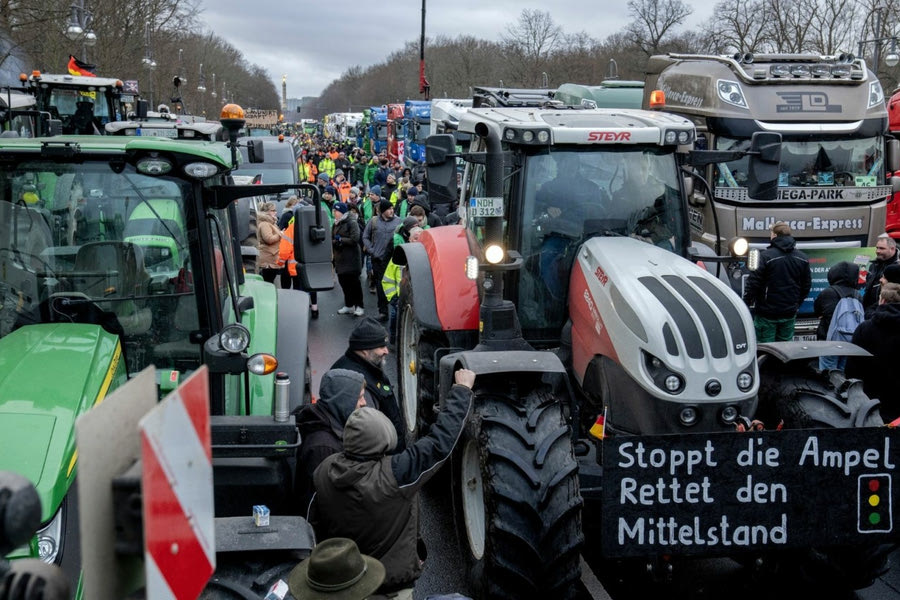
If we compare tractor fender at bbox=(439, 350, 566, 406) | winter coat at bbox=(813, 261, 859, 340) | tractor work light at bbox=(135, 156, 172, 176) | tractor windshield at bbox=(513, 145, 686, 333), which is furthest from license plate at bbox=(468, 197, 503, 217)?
winter coat at bbox=(813, 261, 859, 340)

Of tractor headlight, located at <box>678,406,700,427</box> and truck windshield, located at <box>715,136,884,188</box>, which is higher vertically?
truck windshield, located at <box>715,136,884,188</box>

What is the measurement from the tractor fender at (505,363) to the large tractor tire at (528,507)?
23 centimetres

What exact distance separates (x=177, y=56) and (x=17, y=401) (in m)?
59.1

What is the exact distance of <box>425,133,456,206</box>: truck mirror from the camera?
6.06 meters

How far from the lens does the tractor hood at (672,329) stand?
5.18 meters

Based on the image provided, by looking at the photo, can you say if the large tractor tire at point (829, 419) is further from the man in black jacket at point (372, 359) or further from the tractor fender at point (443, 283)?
the man in black jacket at point (372, 359)

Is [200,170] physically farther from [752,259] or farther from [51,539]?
[752,259]

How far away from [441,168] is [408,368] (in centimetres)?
259

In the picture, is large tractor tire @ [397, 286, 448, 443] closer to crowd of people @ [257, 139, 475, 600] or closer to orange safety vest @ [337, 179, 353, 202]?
crowd of people @ [257, 139, 475, 600]

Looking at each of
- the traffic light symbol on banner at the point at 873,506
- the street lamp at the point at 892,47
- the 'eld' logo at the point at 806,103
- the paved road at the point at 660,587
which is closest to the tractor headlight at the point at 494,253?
the paved road at the point at 660,587

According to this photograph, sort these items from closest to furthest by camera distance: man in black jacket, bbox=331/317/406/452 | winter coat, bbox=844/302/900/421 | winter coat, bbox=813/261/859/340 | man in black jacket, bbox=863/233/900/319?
man in black jacket, bbox=331/317/406/452 → winter coat, bbox=844/302/900/421 → winter coat, bbox=813/261/859/340 → man in black jacket, bbox=863/233/900/319

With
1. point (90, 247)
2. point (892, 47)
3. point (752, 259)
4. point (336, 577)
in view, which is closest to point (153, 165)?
point (90, 247)

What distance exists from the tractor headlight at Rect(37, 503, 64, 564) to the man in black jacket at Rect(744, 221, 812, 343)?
7803 mm

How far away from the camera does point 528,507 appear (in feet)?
16.0
